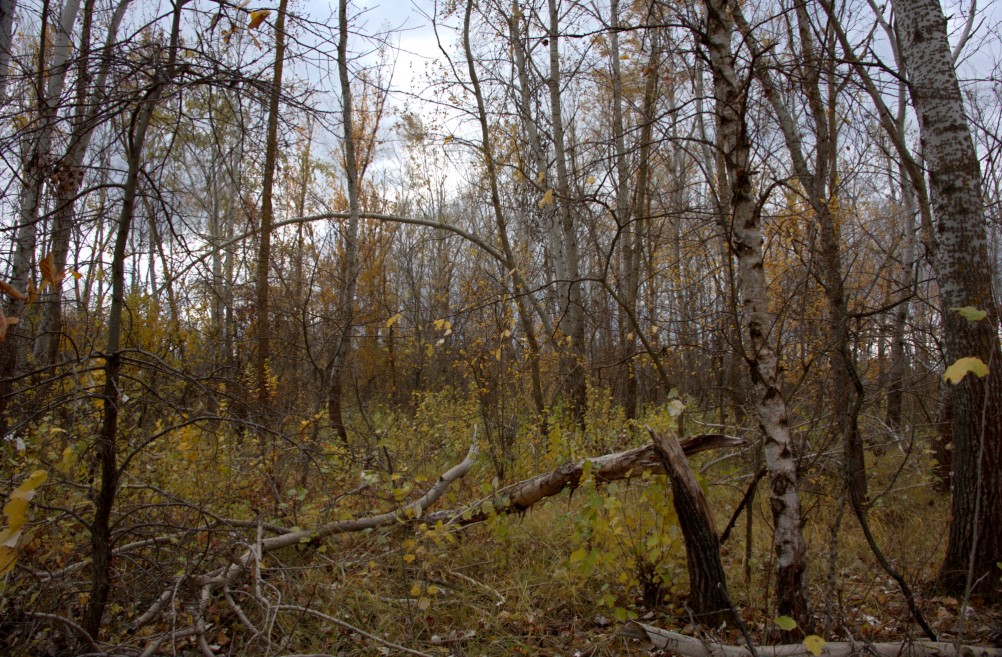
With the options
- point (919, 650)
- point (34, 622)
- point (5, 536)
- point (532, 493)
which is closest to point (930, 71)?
point (919, 650)

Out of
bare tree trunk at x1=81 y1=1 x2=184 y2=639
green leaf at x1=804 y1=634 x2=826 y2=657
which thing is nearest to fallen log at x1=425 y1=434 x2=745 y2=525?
green leaf at x1=804 y1=634 x2=826 y2=657

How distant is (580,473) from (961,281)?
95.7 inches

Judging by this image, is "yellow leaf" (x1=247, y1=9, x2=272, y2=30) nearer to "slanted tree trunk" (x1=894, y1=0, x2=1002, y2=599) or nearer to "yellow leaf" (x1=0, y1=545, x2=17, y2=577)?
"yellow leaf" (x1=0, y1=545, x2=17, y2=577)

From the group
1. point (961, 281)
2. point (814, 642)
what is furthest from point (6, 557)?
point (961, 281)

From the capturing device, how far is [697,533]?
312 cm

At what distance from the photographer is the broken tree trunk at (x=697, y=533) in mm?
3113

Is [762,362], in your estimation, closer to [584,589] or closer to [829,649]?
[829,649]

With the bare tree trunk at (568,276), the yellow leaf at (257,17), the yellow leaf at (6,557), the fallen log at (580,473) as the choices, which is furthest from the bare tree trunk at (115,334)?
the bare tree trunk at (568,276)

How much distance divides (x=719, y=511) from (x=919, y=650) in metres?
2.74

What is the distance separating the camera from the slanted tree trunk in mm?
3205

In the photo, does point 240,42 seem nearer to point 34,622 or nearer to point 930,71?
point 34,622

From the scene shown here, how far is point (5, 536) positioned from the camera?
4.73ft

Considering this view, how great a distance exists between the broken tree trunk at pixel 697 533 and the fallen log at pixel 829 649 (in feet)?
0.99

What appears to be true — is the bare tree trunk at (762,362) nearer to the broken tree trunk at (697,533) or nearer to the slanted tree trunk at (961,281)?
the broken tree trunk at (697,533)
